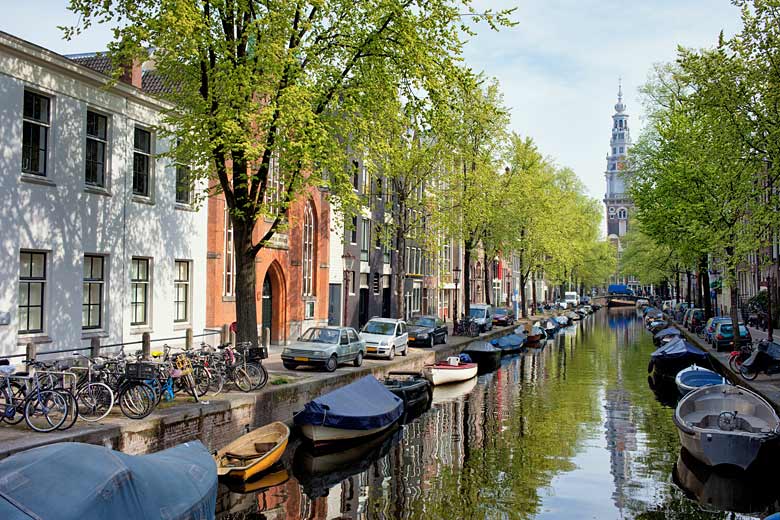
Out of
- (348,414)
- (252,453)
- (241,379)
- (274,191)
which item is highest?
(274,191)

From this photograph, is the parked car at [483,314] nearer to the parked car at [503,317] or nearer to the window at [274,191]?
the parked car at [503,317]

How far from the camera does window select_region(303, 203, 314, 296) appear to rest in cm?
3441

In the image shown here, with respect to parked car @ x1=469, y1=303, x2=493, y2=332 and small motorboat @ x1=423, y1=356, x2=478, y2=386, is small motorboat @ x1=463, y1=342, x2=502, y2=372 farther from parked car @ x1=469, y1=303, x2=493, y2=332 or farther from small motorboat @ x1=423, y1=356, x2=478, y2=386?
parked car @ x1=469, y1=303, x2=493, y2=332

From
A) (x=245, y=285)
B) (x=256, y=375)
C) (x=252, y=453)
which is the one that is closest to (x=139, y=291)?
(x=245, y=285)

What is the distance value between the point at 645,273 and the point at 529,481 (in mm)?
71592

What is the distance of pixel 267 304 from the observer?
31.2 metres

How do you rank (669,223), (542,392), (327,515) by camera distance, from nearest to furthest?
1. (327,515)
2. (542,392)
3. (669,223)

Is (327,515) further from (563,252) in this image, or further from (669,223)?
(563,252)

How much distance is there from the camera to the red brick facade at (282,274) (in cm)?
2648

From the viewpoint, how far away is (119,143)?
21562mm

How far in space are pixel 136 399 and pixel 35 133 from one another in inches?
329

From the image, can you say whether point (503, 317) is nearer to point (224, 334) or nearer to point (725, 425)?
point (224, 334)

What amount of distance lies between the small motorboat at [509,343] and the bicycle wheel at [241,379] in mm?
26269

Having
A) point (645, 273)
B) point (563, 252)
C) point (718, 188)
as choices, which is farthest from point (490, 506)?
point (645, 273)
